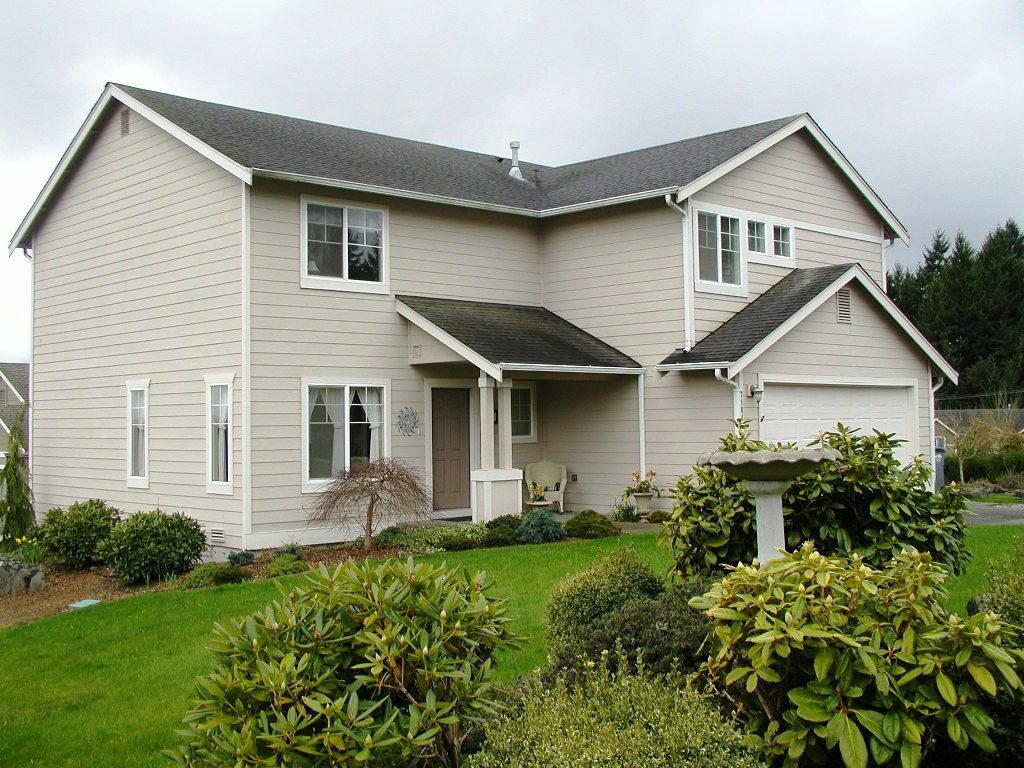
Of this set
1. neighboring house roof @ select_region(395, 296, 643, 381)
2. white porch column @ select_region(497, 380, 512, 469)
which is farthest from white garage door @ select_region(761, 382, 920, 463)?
white porch column @ select_region(497, 380, 512, 469)

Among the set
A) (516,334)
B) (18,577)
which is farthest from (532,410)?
(18,577)

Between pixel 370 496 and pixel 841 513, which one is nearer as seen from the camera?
pixel 841 513

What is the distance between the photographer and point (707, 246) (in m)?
18.0

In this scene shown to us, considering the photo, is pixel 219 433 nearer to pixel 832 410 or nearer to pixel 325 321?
pixel 325 321

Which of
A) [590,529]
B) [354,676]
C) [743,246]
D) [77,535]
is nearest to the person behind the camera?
[354,676]

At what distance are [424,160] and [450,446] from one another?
19.0 ft

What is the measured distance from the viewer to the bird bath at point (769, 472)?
607 cm

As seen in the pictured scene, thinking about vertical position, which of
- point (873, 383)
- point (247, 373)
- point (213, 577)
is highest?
point (247, 373)

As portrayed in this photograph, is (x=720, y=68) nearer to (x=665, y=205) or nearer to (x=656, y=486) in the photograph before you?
(x=665, y=205)

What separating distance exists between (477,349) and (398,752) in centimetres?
1179

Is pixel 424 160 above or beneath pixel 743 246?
above

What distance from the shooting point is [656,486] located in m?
17.6

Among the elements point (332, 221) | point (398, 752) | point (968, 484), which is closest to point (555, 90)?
point (332, 221)

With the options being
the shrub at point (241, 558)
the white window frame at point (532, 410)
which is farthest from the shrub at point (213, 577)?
the white window frame at point (532, 410)
